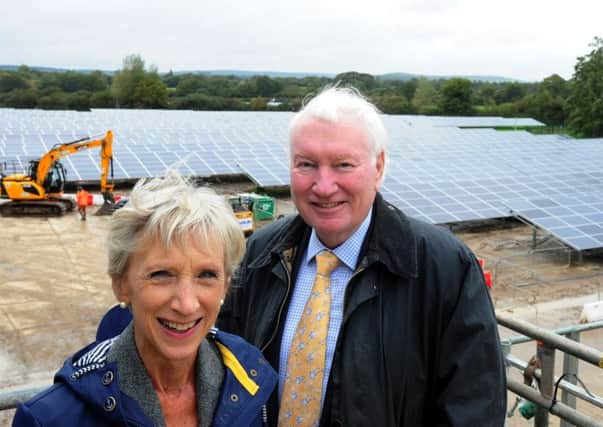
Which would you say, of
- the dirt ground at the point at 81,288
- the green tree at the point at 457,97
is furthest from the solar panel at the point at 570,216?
the green tree at the point at 457,97

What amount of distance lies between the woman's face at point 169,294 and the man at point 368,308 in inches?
27.2

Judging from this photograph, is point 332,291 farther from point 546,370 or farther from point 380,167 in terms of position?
point 546,370

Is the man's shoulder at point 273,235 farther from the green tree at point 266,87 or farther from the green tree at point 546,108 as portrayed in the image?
the green tree at point 266,87

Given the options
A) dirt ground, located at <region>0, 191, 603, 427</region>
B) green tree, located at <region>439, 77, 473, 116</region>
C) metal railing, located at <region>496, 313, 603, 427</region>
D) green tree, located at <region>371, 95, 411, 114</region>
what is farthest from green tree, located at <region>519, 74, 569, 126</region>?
metal railing, located at <region>496, 313, 603, 427</region>

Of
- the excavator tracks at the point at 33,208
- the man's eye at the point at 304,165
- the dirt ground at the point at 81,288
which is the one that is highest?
the man's eye at the point at 304,165

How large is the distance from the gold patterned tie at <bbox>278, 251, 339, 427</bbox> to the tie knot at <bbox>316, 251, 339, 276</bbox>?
57 mm

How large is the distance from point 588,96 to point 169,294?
52.4 m

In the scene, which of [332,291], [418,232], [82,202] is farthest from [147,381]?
[82,202]

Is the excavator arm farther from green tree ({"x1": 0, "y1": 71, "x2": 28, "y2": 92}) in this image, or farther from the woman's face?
green tree ({"x1": 0, "y1": 71, "x2": 28, "y2": 92})

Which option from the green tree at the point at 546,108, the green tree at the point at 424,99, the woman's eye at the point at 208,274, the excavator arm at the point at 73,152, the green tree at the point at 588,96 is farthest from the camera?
the green tree at the point at 424,99

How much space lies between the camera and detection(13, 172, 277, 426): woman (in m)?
1.75

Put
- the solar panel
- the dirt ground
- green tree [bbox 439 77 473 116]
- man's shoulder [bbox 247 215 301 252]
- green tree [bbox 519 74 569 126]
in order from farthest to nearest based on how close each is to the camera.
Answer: green tree [bbox 439 77 473 116] < green tree [bbox 519 74 569 126] < the solar panel < the dirt ground < man's shoulder [bbox 247 215 301 252]

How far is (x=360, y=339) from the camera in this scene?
2328 millimetres

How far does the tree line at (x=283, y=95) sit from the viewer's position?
162 feet
